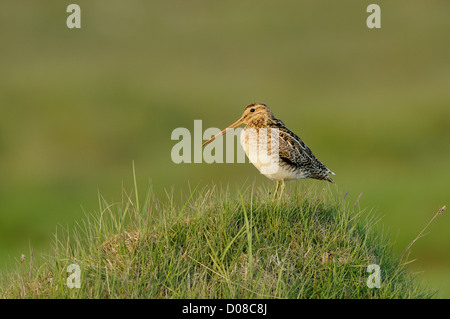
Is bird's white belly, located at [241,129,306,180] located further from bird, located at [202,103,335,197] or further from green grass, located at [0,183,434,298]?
green grass, located at [0,183,434,298]

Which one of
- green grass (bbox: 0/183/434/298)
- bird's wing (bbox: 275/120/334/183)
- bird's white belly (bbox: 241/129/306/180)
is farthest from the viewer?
bird's wing (bbox: 275/120/334/183)

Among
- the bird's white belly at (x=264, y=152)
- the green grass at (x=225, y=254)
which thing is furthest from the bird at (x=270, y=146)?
the green grass at (x=225, y=254)

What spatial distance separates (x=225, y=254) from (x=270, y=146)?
2.06 metres

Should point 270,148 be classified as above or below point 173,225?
above

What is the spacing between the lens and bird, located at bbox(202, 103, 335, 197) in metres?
6.92

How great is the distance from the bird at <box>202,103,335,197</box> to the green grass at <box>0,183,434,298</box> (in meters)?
0.96

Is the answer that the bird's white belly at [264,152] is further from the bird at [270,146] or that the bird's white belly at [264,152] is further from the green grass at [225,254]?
the green grass at [225,254]

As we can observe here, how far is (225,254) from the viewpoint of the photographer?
522 centimetres

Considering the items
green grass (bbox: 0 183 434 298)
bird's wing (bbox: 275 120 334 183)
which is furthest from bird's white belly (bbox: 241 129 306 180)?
green grass (bbox: 0 183 434 298)
